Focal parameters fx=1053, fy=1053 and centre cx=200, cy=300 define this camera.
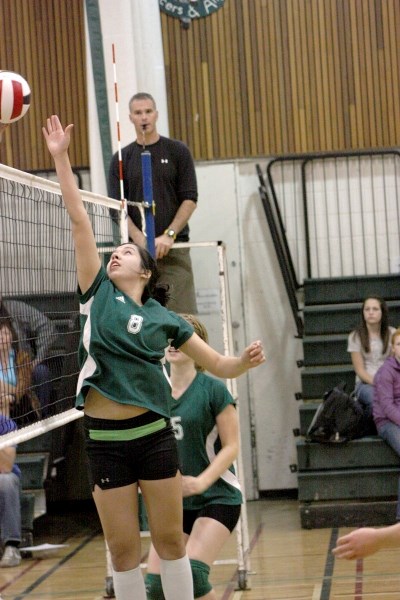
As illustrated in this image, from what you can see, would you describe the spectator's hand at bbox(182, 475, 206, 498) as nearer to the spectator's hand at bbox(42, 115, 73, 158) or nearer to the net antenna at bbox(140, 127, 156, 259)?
the spectator's hand at bbox(42, 115, 73, 158)

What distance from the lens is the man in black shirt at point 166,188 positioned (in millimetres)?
7445

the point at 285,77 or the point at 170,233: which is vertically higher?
the point at 285,77

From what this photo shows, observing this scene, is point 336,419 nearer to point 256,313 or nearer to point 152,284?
point 256,313

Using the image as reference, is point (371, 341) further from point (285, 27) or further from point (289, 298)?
point (285, 27)

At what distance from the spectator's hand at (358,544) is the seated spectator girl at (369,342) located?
21.5 feet

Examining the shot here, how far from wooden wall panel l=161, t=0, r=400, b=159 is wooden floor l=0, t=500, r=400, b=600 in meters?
3.80

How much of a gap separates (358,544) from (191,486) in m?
1.86

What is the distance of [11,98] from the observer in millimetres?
4629

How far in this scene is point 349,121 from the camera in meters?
10.5

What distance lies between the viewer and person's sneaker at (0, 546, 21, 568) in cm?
795

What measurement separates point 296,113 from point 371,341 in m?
2.55

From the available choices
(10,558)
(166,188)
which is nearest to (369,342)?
(166,188)

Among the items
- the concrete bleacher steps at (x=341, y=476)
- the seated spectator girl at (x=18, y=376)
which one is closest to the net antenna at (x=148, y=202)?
the seated spectator girl at (x=18, y=376)

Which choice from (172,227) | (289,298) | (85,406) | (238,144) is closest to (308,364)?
(289,298)
